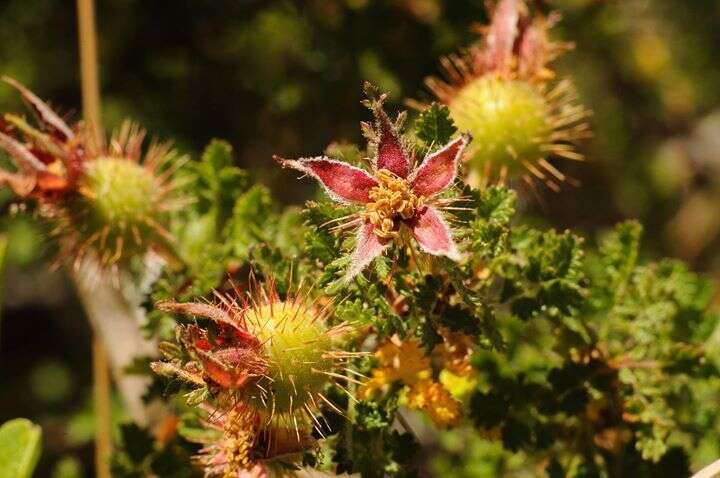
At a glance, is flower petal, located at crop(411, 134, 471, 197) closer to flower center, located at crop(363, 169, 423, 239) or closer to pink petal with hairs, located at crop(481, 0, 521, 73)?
flower center, located at crop(363, 169, 423, 239)

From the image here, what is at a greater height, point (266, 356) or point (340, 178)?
point (340, 178)

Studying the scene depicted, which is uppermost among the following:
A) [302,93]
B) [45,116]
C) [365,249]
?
[302,93]

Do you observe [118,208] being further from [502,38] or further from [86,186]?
[502,38]

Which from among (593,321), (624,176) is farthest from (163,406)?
(624,176)

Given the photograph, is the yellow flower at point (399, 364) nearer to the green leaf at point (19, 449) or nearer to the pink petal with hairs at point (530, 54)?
the green leaf at point (19, 449)

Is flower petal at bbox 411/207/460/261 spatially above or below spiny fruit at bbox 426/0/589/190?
below

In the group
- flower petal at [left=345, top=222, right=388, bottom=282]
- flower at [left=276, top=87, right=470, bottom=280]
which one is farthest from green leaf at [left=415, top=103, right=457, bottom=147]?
flower petal at [left=345, top=222, right=388, bottom=282]

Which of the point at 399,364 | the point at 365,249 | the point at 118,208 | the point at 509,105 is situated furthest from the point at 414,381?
the point at 118,208

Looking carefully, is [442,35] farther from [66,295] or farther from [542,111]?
[66,295]
